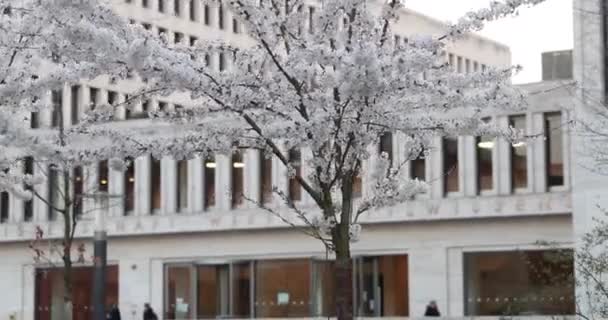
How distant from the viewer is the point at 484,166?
164 feet

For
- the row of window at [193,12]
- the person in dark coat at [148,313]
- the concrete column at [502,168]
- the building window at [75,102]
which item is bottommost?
the person in dark coat at [148,313]

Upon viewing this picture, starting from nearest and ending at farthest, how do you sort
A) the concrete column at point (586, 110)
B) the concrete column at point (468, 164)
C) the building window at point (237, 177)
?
the concrete column at point (586, 110)
the concrete column at point (468, 164)
the building window at point (237, 177)

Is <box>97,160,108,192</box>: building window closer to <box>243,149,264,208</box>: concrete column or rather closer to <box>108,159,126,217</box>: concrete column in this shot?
<box>108,159,126,217</box>: concrete column

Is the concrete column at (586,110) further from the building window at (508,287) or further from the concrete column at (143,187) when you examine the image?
the concrete column at (143,187)

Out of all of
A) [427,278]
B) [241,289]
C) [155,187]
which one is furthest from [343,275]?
[155,187]

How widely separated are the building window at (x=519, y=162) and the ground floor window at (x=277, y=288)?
583 cm

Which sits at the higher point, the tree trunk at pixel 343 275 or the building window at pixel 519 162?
the building window at pixel 519 162

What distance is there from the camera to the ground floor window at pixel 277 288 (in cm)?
5294

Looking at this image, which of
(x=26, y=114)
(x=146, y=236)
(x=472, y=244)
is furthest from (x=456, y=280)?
(x=26, y=114)

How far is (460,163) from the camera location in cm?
5025

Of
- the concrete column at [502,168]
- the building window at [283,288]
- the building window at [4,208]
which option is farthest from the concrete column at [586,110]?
the building window at [4,208]

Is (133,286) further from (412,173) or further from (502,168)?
(502,168)

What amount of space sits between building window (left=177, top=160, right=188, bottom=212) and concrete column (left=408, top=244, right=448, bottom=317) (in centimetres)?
1021

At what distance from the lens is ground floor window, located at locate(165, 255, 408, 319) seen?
5294 centimetres
